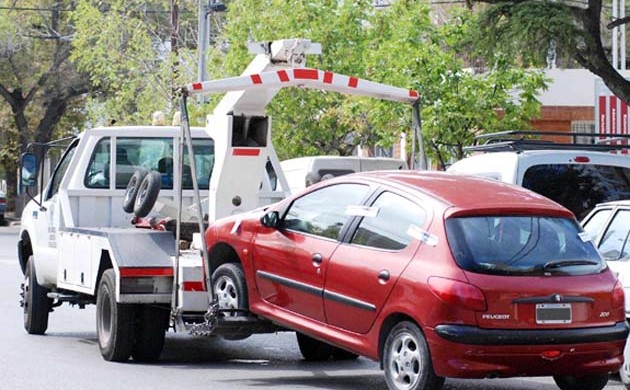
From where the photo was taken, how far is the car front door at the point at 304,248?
1066cm

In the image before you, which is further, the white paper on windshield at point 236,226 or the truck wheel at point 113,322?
the truck wheel at point 113,322

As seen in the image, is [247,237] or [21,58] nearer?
[247,237]

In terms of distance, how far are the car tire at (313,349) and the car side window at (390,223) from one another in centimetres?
298

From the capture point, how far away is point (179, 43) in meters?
43.3

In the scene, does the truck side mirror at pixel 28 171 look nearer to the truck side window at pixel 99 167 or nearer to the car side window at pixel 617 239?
the truck side window at pixel 99 167

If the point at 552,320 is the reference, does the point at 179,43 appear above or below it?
above

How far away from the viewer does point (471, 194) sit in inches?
400

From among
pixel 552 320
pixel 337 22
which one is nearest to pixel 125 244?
pixel 552 320

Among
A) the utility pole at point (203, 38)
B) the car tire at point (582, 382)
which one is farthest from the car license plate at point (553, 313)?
the utility pole at point (203, 38)

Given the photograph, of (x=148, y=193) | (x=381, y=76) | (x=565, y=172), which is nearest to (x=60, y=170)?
(x=148, y=193)

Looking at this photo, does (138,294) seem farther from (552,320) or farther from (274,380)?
(552,320)

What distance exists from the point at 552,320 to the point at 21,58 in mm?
46809

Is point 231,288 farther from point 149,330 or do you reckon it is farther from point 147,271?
point 149,330

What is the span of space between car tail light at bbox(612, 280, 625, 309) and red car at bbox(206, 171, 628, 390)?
1 centimetres
